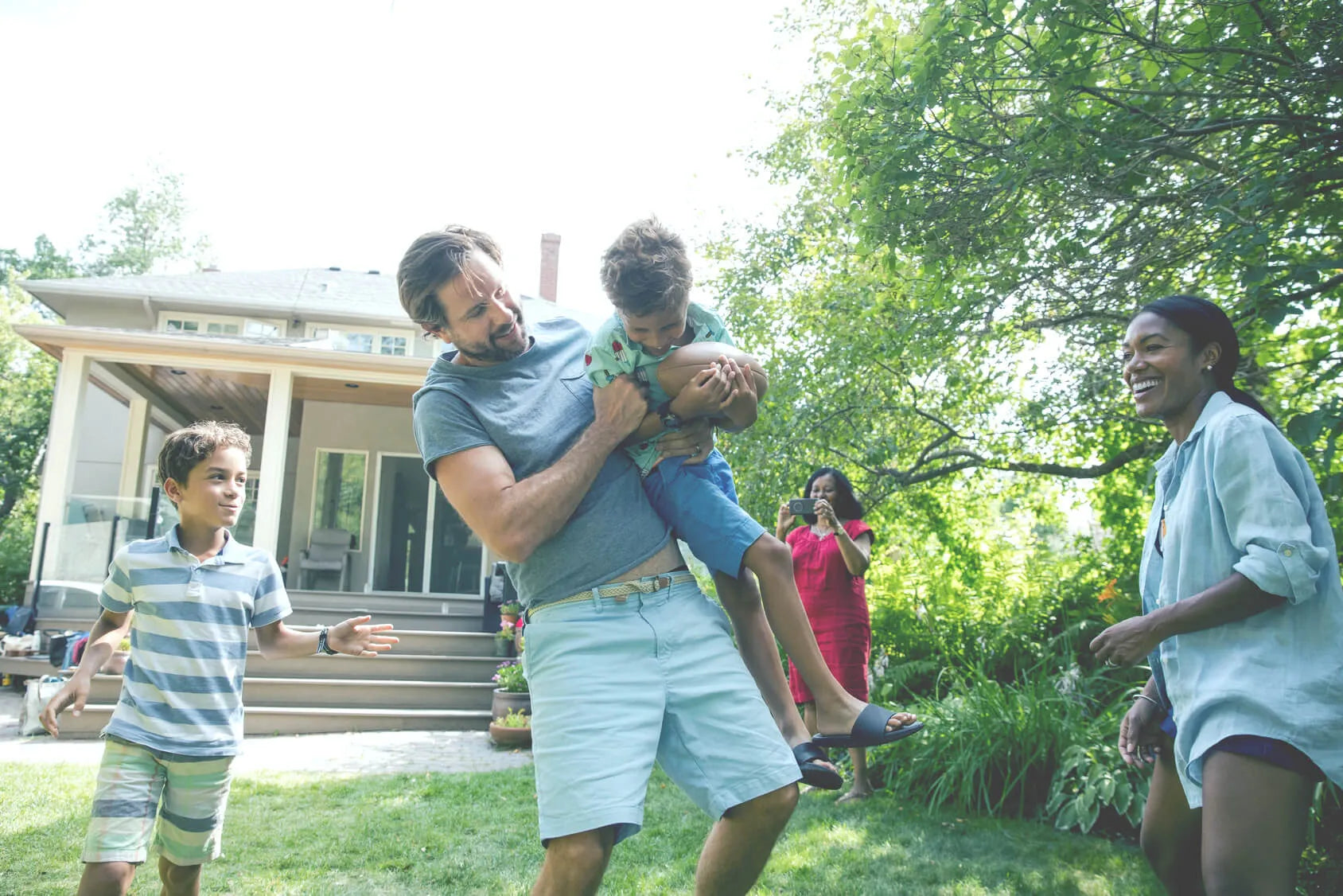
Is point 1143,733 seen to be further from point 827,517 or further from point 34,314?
point 34,314

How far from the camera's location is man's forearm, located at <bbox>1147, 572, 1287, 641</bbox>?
206 cm

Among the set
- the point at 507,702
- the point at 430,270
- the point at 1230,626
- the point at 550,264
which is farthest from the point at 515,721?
the point at 550,264

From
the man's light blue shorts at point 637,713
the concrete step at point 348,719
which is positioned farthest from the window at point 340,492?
the man's light blue shorts at point 637,713

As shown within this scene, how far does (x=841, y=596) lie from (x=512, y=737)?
3884 millimetres

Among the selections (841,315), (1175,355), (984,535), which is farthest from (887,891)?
(984,535)

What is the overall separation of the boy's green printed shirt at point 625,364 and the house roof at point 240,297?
13407 mm

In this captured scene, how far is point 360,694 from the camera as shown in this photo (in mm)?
9406

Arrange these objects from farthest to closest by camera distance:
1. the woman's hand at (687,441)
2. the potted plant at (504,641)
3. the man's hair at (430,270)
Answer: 1. the potted plant at (504,641)
2. the woman's hand at (687,441)
3. the man's hair at (430,270)

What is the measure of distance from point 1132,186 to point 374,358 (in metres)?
10.3

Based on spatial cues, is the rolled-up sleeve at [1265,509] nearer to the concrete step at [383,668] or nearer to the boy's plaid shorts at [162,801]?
the boy's plaid shorts at [162,801]

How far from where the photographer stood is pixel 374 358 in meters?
12.7

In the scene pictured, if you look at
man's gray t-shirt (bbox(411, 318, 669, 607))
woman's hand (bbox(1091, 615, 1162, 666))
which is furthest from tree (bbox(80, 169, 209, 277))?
woman's hand (bbox(1091, 615, 1162, 666))

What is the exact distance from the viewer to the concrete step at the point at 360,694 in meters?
9.25

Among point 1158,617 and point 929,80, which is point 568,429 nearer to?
point 1158,617
